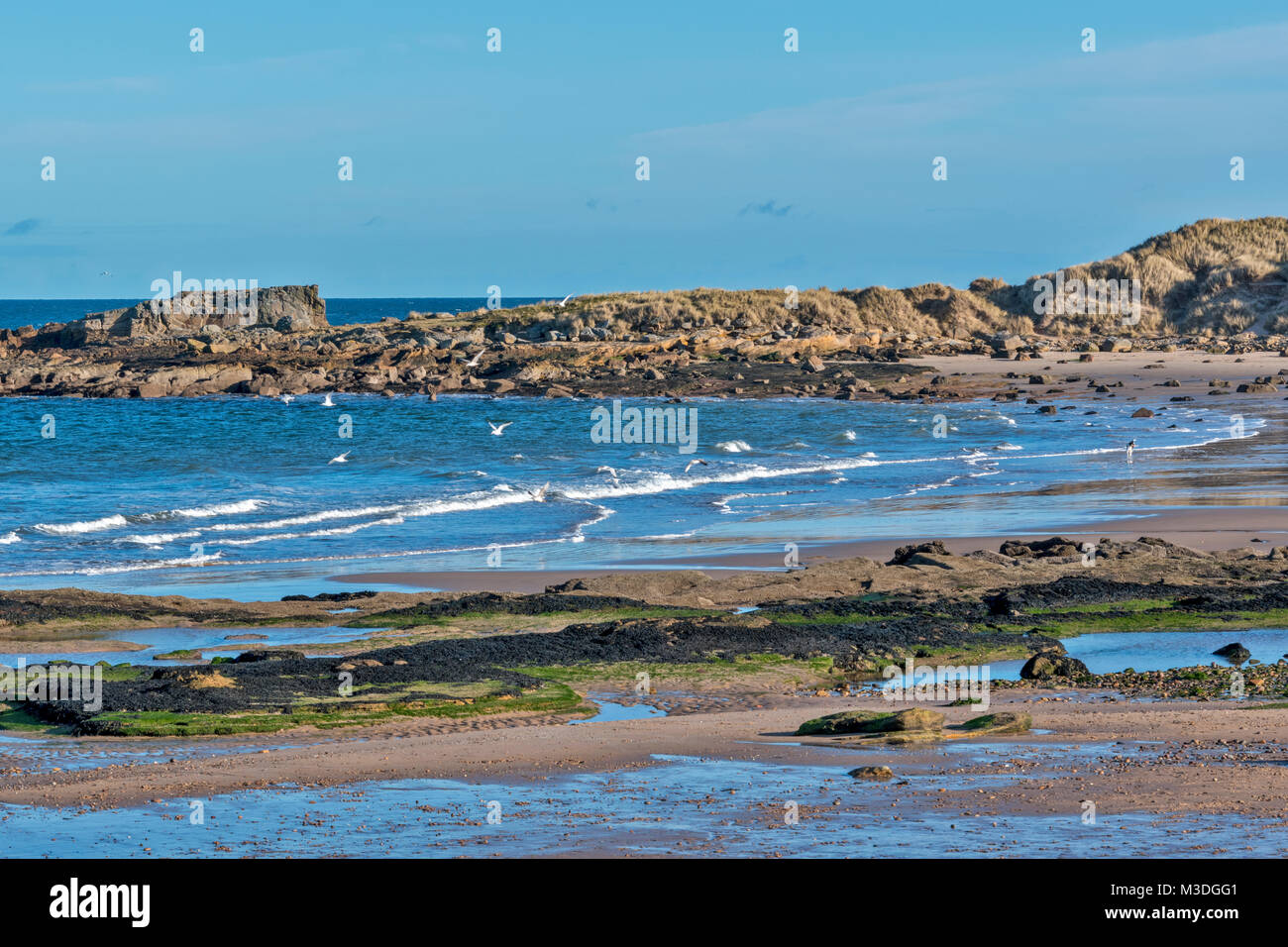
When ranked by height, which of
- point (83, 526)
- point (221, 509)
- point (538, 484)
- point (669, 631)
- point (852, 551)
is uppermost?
point (538, 484)

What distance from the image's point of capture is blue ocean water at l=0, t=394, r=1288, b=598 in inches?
955

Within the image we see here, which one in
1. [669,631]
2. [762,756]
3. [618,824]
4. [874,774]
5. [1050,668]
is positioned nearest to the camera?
[618,824]

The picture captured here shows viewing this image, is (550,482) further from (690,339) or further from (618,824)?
(690,339)

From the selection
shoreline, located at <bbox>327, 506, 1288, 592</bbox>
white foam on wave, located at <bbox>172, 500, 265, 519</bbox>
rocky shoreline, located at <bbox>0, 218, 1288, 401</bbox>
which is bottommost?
shoreline, located at <bbox>327, 506, 1288, 592</bbox>

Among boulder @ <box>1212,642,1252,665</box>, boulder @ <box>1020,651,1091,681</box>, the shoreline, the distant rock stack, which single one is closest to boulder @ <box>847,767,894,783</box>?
boulder @ <box>1020,651,1091,681</box>

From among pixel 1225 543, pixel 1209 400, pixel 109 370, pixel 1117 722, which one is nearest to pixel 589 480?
pixel 1225 543

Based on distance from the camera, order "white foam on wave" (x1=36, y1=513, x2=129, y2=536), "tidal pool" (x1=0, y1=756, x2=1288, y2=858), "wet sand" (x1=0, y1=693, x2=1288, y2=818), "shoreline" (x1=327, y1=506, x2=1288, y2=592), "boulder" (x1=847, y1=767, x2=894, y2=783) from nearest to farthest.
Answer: "tidal pool" (x1=0, y1=756, x2=1288, y2=858) < "wet sand" (x1=0, y1=693, x2=1288, y2=818) < "boulder" (x1=847, y1=767, x2=894, y2=783) < "shoreline" (x1=327, y1=506, x2=1288, y2=592) < "white foam on wave" (x1=36, y1=513, x2=129, y2=536)

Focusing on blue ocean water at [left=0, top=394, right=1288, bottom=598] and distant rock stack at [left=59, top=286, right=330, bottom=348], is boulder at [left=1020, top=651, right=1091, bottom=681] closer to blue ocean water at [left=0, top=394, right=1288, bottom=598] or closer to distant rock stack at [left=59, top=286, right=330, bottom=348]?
blue ocean water at [left=0, top=394, right=1288, bottom=598]

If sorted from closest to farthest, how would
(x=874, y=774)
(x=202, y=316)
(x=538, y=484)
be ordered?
(x=874, y=774)
(x=538, y=484)
(x=202, y=316)

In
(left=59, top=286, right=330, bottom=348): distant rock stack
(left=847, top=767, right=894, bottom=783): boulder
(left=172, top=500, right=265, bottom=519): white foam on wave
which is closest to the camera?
(left=847, top=767, right=894, bottom=783): boulder

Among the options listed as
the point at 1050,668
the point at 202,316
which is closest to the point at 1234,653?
the point at 1050,668

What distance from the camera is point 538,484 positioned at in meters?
34.1

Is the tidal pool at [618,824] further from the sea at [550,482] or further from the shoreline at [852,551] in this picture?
the sea at [550,482]

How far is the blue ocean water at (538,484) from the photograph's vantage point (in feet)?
79.6
